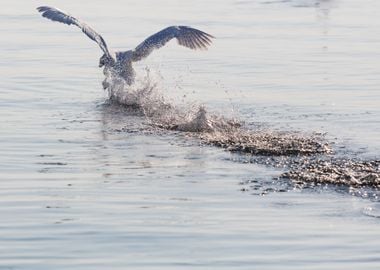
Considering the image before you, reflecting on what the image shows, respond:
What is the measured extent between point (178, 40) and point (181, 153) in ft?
15.6

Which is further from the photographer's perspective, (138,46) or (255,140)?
(138,46)

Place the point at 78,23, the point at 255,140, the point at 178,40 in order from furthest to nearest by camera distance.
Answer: the point at 78,23 < the point at 178,40 < the point at 255,140

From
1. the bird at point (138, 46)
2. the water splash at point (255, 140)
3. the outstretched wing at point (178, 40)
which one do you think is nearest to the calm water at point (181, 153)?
the water splash at point (255, 140)

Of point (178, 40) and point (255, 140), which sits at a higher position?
point (178, 40)

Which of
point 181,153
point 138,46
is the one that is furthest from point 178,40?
point 181,153

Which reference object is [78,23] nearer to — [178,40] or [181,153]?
[178,40]

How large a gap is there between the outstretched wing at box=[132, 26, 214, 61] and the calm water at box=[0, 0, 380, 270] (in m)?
0.74

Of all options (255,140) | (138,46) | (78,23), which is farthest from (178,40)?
(255,140)

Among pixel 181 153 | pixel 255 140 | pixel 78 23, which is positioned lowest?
pixel 181 153

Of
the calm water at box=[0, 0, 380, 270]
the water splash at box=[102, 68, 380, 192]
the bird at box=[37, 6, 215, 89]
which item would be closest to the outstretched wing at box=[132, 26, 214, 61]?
the bird at box=[37, 6, 215, 89]

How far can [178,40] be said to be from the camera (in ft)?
60.3

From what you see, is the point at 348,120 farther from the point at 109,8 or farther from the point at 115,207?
the point at 109,8

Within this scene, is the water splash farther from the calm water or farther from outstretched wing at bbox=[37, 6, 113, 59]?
outstretched wing at bbox=[37, 6, 113, 59]

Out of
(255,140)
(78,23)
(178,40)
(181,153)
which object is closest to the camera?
(181,153)
